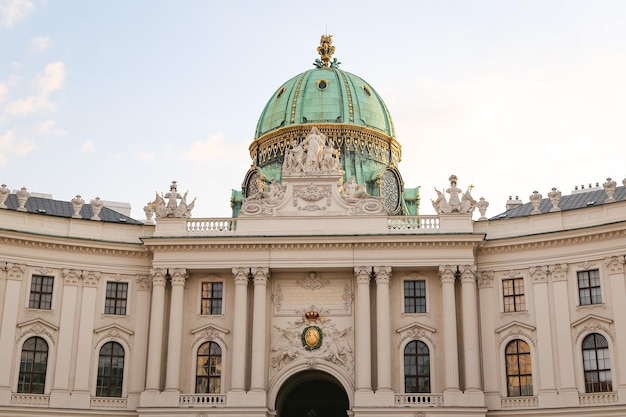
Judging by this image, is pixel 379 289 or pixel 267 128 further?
pixel 267 128

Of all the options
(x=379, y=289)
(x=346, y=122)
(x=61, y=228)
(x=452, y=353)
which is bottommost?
(x=452, y=353)

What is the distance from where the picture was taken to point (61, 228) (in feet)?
138

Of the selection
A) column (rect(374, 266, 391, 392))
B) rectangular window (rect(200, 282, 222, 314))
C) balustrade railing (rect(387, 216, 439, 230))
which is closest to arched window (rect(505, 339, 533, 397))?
column (rect(374, 266, 391, 392))

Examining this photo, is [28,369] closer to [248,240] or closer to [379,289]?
[248,240]

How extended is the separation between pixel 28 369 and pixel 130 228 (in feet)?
26.7

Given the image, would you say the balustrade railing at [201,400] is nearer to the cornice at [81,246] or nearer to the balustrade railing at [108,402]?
the balustrade railing at [108,402]

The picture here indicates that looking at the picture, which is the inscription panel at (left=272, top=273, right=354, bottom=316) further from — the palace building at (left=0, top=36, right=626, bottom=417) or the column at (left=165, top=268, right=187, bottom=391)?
the column at (left=165, top=268, right=187, bottom=391)

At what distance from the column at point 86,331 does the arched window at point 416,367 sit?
14.5m

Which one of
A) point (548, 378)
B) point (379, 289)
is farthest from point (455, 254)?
point (548, 378)

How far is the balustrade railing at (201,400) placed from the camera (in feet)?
129

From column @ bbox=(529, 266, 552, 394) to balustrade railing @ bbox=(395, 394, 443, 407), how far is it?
4.48 meters

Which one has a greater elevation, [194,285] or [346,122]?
[346,122]

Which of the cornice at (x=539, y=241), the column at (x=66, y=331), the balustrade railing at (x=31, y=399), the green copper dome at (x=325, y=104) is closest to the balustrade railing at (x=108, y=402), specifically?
the column at (x=66, y=331)

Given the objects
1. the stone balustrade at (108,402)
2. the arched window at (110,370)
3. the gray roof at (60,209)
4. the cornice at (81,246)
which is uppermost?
the gray roof at (60,209)
